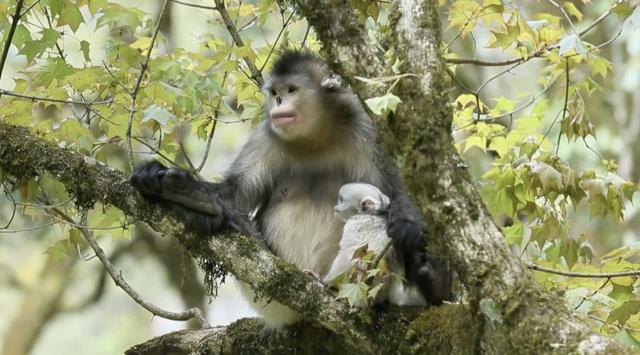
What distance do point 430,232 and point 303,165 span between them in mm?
2209

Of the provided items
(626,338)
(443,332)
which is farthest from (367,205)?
(626,338)

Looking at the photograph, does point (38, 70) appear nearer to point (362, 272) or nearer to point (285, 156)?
point (285, 156)

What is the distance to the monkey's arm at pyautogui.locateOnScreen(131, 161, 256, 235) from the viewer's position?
4.76m

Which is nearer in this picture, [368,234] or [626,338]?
[626,338]

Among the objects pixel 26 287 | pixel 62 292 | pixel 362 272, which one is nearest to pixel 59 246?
pixel 362 272

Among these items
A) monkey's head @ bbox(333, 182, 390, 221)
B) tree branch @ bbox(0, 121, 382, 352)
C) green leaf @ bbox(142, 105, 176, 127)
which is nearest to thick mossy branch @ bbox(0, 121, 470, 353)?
tree branch @ bbox(0, 121, 382, 352)

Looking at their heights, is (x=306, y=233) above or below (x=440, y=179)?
above

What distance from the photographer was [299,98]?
231 inches

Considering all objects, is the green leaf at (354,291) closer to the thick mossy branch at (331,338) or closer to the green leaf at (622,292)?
the thick mossy branch at (331,338)

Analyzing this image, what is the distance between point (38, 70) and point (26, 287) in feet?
21.8

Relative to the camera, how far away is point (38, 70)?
5633mm

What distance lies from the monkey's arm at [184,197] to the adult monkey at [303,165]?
269 millimetres

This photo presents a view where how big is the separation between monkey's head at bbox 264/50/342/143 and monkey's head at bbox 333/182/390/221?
2.08ft

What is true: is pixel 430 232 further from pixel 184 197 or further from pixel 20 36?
pixel 20 36
